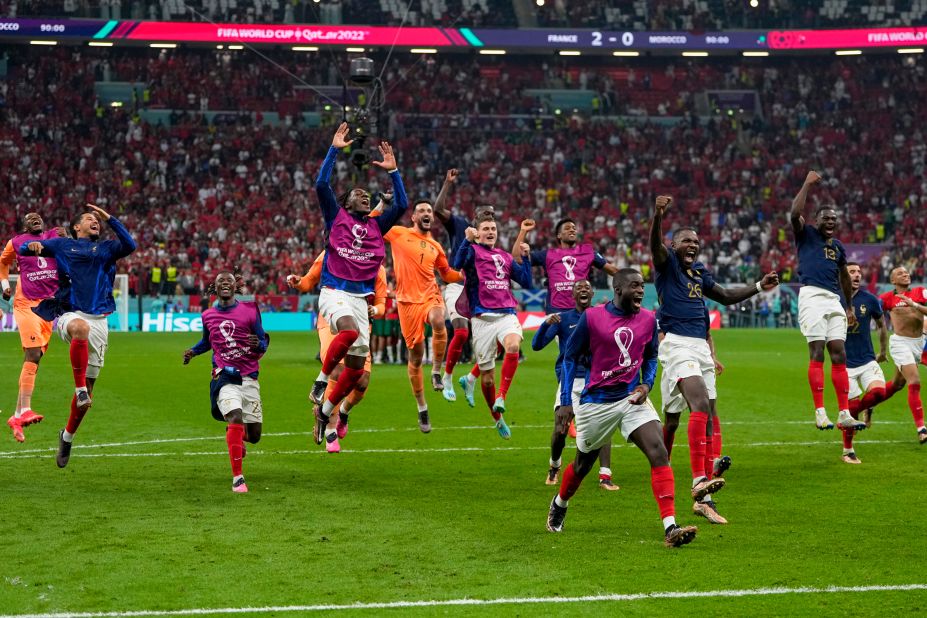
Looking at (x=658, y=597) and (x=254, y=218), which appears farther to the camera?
(x=254, y=218)

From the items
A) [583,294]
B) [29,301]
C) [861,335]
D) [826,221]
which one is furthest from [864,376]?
[29,301]

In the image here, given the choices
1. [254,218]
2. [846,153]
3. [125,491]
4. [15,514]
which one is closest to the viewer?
[15,514]

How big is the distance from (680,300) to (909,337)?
679cm

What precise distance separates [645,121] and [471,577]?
54.3 m

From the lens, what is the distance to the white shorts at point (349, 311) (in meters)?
13.3

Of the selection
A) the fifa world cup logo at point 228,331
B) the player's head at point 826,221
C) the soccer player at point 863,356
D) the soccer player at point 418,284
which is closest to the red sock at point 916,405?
the soccer player at point 863,356

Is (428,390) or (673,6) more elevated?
(673,6)

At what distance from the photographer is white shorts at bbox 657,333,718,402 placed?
11219 mm

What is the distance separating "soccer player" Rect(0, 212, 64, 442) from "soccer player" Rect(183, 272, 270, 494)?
384 cm

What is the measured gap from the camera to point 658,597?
799 centimetres

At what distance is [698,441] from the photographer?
10938 mm

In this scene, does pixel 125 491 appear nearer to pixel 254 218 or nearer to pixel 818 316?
pixel 818 316

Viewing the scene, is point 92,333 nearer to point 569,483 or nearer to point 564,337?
point 564,337

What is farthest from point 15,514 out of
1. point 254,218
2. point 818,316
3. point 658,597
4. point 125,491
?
point 254,218
